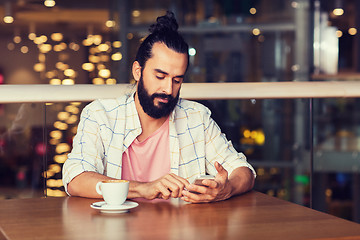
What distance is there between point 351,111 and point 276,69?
1356 millimetres

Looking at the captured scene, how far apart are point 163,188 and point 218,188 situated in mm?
149

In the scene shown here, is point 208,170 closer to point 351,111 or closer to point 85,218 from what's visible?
point 85,218

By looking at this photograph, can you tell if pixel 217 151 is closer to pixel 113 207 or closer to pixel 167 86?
pixel 167 86

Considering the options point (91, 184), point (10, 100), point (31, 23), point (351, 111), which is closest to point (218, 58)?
point (351, 111)

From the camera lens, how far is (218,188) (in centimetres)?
158

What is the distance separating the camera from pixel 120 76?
923cm

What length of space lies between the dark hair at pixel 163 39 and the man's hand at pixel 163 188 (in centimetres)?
56

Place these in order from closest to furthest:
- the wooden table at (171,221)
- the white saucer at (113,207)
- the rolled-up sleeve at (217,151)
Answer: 1. the wooden table at (171,221)
2. the white saucer at (113,207)
3. the rolled-up sleeve at (217,151)

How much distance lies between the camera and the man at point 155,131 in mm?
1914

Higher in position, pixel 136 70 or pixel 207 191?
pixel 136 70

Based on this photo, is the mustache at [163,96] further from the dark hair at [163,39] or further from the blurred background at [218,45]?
the blurred background at [218,45]

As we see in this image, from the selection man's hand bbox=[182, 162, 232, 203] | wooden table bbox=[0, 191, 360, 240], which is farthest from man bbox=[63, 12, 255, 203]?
wooden table bbox=[0, 191, 360, 240]

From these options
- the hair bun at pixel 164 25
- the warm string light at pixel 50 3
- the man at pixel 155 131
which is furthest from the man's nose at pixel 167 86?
the warm string light at pixel 50 3

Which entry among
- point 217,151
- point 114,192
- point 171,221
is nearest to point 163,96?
point 217,151
